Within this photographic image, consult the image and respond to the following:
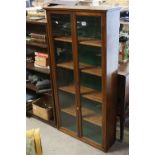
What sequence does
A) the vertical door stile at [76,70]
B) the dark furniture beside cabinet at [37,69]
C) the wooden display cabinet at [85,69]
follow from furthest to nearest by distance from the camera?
the dark furniture beside cabinet at [37,69] < the vertical door stile at [76,70] < the wooden display cabinet at [85,69]

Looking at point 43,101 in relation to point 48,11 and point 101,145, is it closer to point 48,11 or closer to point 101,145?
point 101,145

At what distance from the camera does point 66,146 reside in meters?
Result: 2.53

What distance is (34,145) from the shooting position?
1624 millimetres

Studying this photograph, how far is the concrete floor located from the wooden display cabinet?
0.21ft

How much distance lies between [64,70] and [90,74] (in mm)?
387

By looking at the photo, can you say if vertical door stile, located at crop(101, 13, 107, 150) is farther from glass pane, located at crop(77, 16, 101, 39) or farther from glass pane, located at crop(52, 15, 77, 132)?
glass pane, located at crop(52, 15, 77, 132)

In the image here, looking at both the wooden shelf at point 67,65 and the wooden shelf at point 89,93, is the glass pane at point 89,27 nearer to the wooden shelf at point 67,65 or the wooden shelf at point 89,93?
the wooden shelf at point 67,65

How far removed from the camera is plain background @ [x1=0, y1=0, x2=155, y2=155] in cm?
67

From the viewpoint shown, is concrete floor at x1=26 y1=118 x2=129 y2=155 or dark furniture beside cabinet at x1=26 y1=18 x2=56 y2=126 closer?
concrete floor at x1=26 y1=118 x2=129 y2=155

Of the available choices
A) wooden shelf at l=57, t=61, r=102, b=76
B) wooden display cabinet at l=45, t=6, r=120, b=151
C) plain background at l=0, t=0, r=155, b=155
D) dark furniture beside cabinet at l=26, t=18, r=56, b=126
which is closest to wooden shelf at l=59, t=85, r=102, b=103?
wooden display cabinet at l=45, t=6, r=120, b=151
